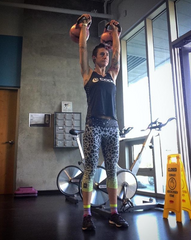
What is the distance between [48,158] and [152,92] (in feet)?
7.22

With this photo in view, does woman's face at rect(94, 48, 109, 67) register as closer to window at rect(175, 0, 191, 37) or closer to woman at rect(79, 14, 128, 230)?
woman at rect(79, 14, 128, 230)

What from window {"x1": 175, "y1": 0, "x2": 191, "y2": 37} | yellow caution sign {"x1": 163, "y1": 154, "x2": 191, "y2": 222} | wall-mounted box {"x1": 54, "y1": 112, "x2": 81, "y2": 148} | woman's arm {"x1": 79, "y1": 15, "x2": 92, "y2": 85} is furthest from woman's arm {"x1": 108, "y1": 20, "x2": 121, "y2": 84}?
wall-mounted box {"x1": 54, "y1": 112, "x2": 81, "y2": 148}

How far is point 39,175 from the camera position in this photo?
13.9 feet

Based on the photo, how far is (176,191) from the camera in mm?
2070

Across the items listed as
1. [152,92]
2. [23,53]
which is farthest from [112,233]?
[23,53]

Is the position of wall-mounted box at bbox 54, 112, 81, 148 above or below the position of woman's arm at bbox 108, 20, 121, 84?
below

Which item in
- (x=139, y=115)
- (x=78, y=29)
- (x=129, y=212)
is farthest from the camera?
(x=139, y=115)

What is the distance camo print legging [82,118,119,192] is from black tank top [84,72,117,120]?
0.20 feet

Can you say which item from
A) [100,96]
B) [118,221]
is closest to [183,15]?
[100,96]

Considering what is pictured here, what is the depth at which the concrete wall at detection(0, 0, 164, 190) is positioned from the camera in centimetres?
423

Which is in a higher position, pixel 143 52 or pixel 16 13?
pixel 16 13

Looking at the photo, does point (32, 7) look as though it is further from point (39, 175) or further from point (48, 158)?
point (39, 175)

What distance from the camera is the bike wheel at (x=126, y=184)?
2572mm

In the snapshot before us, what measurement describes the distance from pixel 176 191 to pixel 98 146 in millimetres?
864
